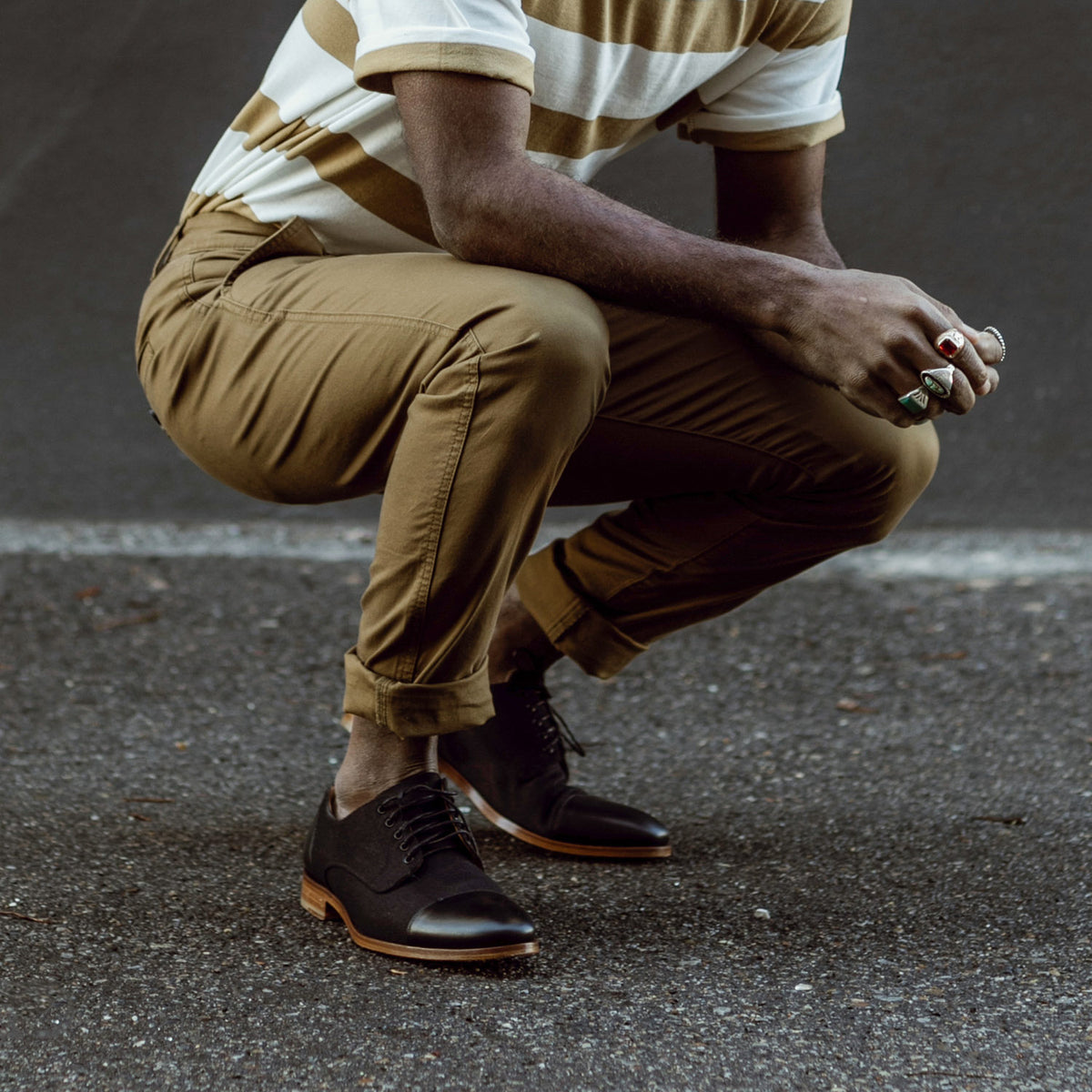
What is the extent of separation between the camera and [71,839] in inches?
79.4

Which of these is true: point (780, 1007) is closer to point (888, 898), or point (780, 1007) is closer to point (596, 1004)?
point (596, 1004)

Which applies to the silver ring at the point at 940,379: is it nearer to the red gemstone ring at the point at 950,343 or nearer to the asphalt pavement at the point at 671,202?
the red gemstone ring at the point at 950,343

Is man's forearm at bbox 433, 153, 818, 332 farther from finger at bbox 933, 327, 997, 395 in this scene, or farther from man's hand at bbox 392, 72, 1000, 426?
finger at bbox 933, 327, 997, 395

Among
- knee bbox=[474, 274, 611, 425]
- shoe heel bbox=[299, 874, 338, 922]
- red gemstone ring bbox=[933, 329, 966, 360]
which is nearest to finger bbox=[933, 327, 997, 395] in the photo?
red gemstone ring bbox=[933, 329, 966, 360]

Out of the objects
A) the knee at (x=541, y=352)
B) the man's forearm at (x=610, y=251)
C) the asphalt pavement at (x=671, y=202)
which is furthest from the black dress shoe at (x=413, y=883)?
the asphalt pavement at (x=671, y=202)

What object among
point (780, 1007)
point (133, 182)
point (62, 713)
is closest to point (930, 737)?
point (780, 1007)

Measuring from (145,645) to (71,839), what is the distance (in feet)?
3.71

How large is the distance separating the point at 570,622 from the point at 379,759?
0.44 m

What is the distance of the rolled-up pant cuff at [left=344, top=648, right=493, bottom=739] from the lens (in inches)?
62.6

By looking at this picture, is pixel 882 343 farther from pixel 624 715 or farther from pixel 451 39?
pixel 624 715

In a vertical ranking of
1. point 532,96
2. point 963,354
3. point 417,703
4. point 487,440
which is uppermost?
point 532,96

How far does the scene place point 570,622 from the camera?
2.02m

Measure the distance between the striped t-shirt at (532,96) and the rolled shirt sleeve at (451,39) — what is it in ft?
0.08

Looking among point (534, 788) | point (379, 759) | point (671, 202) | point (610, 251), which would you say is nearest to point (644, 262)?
point (610, 251)
